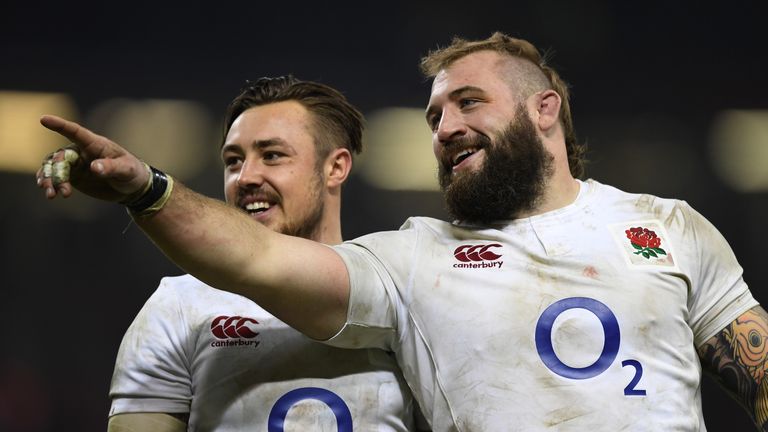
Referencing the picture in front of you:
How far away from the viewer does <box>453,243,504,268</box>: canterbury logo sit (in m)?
2.03

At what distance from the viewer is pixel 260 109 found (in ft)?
8.39

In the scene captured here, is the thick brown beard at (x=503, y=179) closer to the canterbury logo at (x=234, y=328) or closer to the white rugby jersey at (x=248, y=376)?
the white rugby jersey at (x=248, y=376)

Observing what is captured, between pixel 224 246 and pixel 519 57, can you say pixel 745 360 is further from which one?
pixel 224 246

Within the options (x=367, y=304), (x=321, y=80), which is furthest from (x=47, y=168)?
(x=321, y=80)

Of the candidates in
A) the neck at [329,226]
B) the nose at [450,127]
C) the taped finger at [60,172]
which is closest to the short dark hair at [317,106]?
the neck at [329,226]

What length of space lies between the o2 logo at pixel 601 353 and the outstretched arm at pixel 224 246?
42 cm

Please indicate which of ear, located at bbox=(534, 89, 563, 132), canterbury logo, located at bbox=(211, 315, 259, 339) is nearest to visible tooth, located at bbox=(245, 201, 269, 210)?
canterbury logo, located at bbox=(211, 315, 259, 339)

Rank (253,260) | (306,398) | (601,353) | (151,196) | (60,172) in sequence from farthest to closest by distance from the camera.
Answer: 1. (306,398)
2. (601,353)
3. (253,260)
4. (151,196)
5. (60,172)

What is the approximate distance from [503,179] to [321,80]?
236 cm

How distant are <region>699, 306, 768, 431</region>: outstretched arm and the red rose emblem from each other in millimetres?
227

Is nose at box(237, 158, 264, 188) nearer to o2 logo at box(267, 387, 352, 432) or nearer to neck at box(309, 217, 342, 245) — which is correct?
neck at box(309, 217, 342, 245)

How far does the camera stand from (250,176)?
92.7 inches

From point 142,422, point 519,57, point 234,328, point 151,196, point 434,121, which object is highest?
point 519,57

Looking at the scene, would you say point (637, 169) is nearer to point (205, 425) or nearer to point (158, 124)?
point (158, 124)
